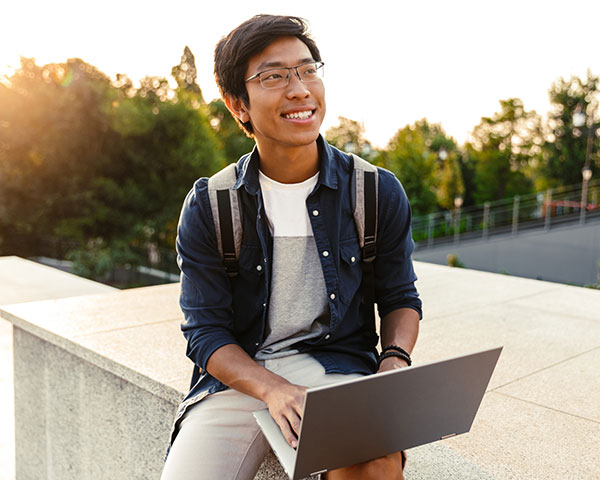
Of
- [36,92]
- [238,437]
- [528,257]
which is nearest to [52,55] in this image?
[36,92]

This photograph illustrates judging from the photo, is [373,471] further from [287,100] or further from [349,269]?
[287,100]

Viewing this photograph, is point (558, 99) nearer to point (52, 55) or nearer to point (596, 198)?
point (596, 198)

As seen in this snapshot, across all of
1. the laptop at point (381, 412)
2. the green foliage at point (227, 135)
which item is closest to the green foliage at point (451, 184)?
the green foliage at point (227, 135)

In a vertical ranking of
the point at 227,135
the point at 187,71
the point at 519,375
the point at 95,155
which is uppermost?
the point at 187,71

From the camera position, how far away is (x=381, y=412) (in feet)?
5.00

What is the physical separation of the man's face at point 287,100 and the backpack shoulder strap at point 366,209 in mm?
226

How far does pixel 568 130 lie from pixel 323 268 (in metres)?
36.2

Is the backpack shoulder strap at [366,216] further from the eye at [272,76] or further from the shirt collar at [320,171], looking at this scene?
the eye at [272,76]

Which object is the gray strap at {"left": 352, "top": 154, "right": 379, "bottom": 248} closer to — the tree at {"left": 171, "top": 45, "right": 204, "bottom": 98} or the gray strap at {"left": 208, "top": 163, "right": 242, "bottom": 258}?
the gray strap at {"left": 208, "top": 163, "right": 242, "bottom": 258}

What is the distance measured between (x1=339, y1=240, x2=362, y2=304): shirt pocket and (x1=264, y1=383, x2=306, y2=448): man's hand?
15.9 inches

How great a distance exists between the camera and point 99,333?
140 inches

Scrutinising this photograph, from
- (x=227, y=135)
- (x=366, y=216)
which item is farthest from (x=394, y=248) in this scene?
(x=227, y=135)

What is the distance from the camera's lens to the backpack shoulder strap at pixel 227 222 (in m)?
2.00

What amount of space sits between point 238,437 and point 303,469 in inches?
15.3
